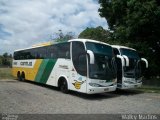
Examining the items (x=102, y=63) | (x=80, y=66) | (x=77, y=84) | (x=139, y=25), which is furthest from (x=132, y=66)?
(x=139, y=25)

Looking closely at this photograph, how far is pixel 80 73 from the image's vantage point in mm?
16078

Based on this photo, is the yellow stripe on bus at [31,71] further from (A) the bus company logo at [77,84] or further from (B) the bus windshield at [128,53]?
(B) the bus windshield at [128,53]

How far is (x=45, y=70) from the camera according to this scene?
20.9 metres

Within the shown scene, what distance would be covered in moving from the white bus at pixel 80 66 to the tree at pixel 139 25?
31.8 feet

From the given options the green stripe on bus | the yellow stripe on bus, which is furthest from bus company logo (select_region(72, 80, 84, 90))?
the yellow stripe on bus

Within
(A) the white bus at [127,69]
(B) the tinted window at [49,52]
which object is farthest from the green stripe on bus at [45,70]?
(A) the white bus at [127,69]

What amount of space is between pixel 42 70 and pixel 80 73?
20.0 ft

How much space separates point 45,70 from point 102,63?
20.2 feet

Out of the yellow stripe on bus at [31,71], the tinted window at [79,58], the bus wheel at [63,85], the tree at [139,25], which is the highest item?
the tree at [139,25]

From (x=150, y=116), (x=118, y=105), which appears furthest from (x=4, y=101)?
(x=150, y=116)

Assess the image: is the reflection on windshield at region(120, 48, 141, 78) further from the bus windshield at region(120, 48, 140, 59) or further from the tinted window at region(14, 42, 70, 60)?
the tinted window at region(14, 42, 70, 60)

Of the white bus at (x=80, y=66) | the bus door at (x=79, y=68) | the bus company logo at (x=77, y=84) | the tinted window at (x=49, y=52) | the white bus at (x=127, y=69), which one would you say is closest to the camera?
the white bus at (x=80, y=66)

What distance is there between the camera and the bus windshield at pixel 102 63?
51.1 ft

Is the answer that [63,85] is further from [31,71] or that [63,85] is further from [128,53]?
[31,71]
